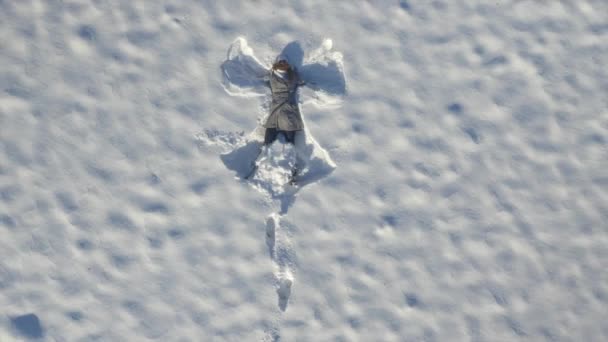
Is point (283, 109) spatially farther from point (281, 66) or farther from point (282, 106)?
point (281, 66)

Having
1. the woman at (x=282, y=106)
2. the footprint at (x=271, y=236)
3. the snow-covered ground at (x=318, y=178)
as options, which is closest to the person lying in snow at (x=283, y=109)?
the woman at (x=282, y=106)

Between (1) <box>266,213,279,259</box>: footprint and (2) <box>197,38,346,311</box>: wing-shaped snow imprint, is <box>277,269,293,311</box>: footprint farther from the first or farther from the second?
(1) <box>266,213,279,259</box>: footprint

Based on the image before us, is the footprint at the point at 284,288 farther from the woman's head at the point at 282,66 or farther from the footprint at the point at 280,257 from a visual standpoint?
the woman's head at the point at 282,66

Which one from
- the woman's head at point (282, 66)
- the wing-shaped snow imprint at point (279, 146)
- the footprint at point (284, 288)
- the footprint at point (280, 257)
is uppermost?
the woman's head at point (282, 66)

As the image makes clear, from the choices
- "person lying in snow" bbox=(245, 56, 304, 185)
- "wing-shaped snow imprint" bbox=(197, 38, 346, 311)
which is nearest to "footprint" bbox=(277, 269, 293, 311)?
"wing-shaped snow imprint" bbox=(197, 38, 346, 311)

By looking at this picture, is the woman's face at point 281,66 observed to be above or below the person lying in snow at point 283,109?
above

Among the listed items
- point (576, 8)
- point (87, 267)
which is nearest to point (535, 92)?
point (576, 8)

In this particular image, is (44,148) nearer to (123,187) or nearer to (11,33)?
(123,187)
